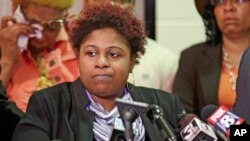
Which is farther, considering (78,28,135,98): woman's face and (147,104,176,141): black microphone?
(78,28,135,98): woman's face

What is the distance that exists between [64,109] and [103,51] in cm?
20

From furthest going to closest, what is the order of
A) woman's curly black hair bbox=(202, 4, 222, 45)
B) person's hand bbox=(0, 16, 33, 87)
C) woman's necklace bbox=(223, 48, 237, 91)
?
woman's curly black hair bbox=(202, 4, 222, 45)
woman's necklace bbox=(223, 48, 237, 91)
person's hand bbox=(0, 16, 33, 87)

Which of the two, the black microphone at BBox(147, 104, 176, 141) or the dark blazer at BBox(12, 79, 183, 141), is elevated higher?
the black microphone at BBox(147, 104, 176, 141)

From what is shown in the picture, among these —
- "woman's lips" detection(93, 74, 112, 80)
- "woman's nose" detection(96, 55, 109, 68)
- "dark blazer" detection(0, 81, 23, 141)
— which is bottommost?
"dark blazer" detection(0, 81, 23, 141)

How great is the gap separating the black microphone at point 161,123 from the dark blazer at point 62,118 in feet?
0.96

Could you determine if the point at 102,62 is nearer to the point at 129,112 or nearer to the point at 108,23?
the point at 108,23

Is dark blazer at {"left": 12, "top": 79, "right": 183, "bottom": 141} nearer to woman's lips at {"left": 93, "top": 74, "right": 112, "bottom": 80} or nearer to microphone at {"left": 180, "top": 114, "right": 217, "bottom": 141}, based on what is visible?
woman's lips at {"left": 93, "top": 74, "right": 112, "bottom": 80}

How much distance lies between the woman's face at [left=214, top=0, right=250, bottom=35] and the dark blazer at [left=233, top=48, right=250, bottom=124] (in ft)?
2.13

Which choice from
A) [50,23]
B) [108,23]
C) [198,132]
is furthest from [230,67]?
[198,132]

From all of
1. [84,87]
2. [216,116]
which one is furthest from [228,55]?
[216,116]

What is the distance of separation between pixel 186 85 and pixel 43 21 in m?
0.70

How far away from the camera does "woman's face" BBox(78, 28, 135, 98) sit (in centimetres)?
173

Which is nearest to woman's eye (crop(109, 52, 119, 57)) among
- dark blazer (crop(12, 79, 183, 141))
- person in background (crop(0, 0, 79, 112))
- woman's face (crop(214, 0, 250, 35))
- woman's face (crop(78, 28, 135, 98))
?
woman's face (crop(78, 28, 135, 98))

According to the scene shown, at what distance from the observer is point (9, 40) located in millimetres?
2291
